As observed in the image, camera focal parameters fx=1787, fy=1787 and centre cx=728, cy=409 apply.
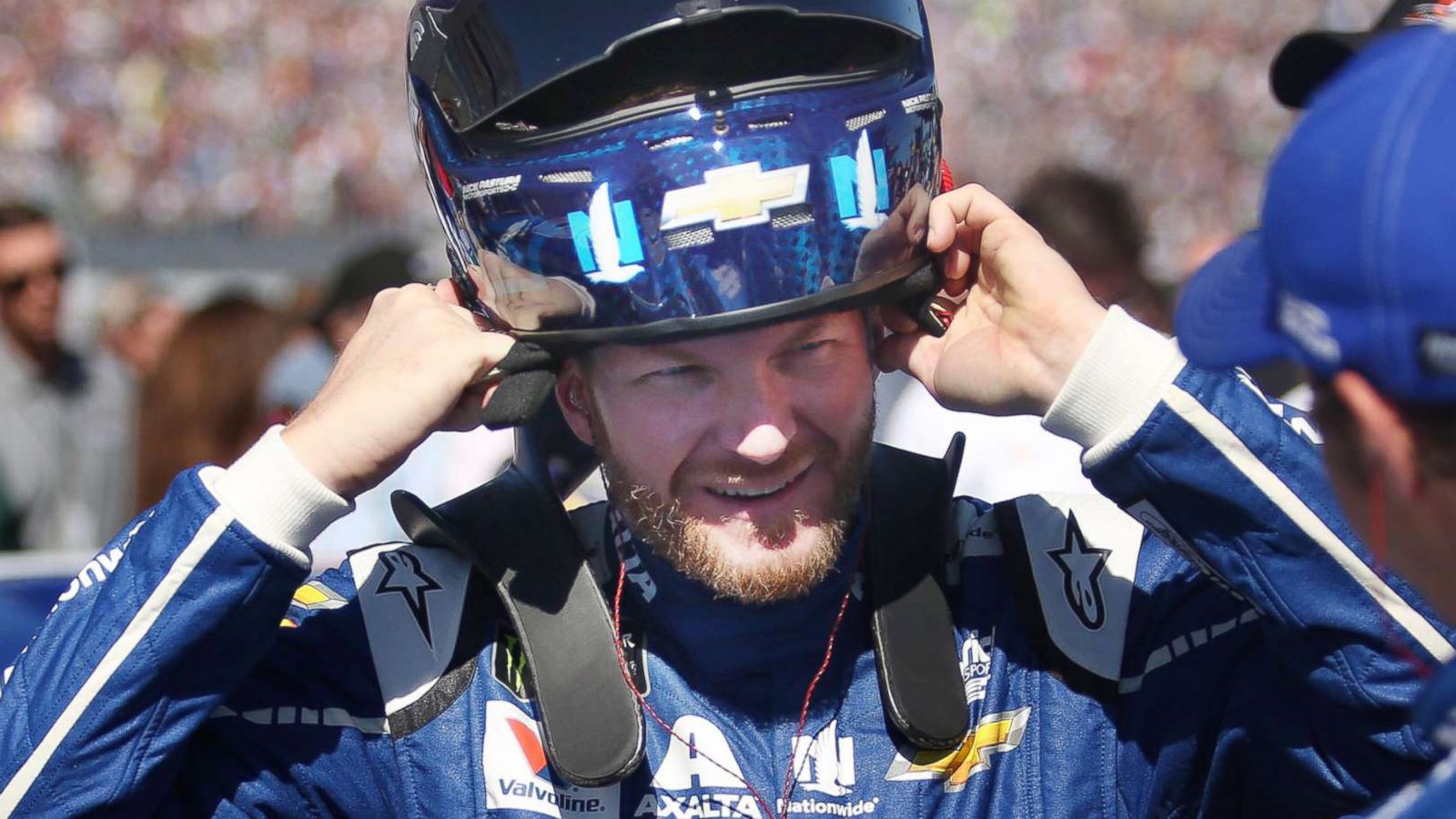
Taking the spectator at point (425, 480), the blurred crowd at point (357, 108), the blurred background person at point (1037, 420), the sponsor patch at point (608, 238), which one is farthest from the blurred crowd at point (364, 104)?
the sponsor patch at point (608, 238)

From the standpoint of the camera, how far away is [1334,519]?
1953mm

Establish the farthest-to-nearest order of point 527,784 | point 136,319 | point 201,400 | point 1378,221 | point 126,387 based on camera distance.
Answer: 1. point 136,319
2. point 126,387
3. point 201,400
4. point 527,784
5. point 1378,221

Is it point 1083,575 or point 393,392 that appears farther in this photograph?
point 1083,575

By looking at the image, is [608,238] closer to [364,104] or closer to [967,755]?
[967,755]

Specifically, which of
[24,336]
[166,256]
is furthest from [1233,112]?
[24,336]

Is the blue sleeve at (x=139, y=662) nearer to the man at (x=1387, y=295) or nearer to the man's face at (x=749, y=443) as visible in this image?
the man's face at (x=749, y=443)

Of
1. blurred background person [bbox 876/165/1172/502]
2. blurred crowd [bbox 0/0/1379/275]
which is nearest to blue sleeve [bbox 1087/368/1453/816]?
blurred background person [bbox 876/165/1172/502]

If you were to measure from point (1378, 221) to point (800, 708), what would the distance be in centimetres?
116

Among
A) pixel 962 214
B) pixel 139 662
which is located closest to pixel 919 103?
pixel 962 214

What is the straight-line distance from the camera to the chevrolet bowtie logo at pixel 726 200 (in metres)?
1.99

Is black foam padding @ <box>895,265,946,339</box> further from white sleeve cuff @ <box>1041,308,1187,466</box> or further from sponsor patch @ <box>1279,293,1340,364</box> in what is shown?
sponsor patch @ <box>1279,293,1340,364</box>

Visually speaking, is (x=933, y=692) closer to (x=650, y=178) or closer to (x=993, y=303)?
(x=993, y=303)

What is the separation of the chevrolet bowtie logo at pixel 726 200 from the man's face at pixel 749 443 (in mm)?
160

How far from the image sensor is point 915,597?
7.37 feet
